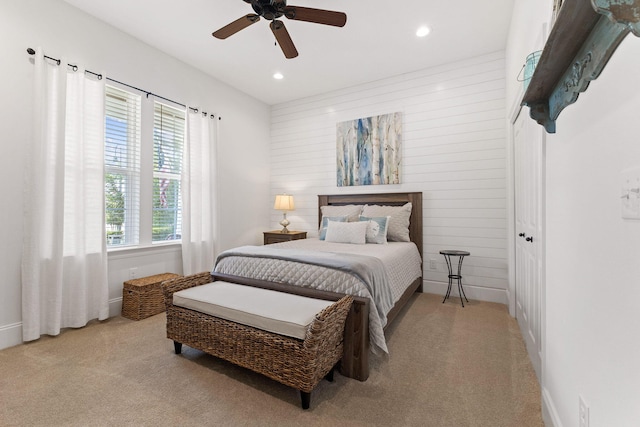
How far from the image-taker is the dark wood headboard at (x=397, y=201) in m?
3.81

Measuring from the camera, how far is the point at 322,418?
1526 millimetres

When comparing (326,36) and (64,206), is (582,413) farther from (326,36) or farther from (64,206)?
(64,206)

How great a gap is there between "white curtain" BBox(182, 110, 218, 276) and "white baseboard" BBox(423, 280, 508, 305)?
9.59 ft

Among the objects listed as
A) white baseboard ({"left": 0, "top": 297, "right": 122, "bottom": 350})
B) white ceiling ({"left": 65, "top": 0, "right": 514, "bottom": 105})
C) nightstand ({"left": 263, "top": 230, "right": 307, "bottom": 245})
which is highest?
white ceiling ({"left": 65, "top": 0, "right": 514, "bottom": 105})

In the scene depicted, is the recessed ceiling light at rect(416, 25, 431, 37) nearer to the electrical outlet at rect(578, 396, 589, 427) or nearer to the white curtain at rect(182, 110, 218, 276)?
the white curtain at rect(182, 110, 218, 276)

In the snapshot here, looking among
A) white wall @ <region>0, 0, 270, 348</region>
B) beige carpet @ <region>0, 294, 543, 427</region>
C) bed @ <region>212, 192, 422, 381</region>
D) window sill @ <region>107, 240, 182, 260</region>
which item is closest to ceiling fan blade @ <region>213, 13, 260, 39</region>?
white wall @ <region>0, 0, 270, 348</region>

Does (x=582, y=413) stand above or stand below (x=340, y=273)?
below

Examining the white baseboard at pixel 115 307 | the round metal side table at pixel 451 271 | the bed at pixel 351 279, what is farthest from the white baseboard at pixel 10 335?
the round metal side table at pixel 451 271

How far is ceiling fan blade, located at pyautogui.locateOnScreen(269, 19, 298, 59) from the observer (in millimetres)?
2278

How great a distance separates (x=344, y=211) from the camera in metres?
4.09

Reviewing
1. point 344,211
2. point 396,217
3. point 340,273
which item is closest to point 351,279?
point 340,273

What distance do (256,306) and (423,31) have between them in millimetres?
3148

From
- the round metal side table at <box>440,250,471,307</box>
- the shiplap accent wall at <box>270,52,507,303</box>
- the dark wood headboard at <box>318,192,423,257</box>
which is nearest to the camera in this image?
the round metal side table at <box>440,250,471,307</box>

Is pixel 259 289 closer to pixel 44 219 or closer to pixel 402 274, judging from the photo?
pixel 402 274
